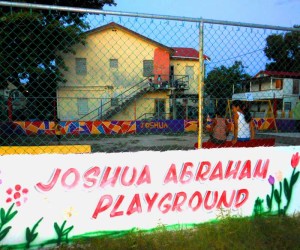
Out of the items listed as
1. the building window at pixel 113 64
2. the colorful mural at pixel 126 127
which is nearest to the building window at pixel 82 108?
the building window at pixel 113 64

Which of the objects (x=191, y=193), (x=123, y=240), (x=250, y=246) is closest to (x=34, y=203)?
(x=123, y=240)

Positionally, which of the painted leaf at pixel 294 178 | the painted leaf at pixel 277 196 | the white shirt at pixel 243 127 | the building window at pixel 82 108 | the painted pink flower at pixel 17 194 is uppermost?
the building window at pixel 82 108

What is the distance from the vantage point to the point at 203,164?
3100 mm

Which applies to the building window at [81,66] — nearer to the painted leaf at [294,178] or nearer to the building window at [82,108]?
the painted leaf at [294,178]

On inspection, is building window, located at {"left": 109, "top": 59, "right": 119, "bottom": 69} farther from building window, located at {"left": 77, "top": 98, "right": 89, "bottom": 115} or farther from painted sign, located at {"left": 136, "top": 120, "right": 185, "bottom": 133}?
painted sign, located at {"left": 136, "top": 120, "right": 185, "bottom": 133}

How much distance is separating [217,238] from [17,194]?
2081 millimetres

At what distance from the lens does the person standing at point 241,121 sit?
5359 millimetres

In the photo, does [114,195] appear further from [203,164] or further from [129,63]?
[129,63]

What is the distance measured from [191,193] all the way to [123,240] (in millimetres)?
895

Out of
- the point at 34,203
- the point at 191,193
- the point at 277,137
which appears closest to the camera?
the point at 34,203

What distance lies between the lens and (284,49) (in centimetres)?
379

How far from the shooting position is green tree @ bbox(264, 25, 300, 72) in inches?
143

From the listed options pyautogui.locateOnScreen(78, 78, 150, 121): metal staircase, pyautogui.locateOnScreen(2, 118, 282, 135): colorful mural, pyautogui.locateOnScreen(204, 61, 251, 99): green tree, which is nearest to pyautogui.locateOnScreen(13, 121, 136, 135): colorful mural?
pyautogui.locateOnScreen(2, 118, 282, 135): colorful mural

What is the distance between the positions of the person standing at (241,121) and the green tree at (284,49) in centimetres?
133
